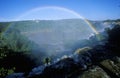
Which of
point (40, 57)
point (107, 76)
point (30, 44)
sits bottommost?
point (40, 57)

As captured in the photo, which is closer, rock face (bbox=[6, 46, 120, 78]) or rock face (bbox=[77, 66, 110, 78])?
rock face (bbox=[77, 66, 110, 78])

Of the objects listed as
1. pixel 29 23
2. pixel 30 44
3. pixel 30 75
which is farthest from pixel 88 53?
pixel 29 23

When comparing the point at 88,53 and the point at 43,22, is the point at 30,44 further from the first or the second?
the point at 43,22

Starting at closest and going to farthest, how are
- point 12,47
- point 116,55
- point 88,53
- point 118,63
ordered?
point 118,63 < point 116,55 < point 88,53 < point 12,47

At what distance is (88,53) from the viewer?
26.3ft

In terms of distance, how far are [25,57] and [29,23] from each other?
9464cm

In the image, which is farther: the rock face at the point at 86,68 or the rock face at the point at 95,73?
the rock face at the point at 86,68

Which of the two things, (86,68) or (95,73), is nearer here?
(95,73)

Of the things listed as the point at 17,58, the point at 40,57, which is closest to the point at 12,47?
the point at 17,58

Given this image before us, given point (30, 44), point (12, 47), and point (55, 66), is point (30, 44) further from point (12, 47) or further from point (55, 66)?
point (55, 66)

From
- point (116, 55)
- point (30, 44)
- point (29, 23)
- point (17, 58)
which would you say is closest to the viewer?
point (116, 55)

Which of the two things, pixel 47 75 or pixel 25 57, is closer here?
pixel 47 75

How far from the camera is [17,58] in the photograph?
22.3 metres

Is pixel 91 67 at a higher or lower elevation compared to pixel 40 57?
higher
